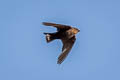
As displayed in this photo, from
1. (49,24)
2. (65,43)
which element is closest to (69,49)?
(65,43)

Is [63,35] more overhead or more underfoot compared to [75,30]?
more underfoot

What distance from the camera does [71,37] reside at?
47.9ft

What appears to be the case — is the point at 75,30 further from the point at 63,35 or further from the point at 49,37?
the point at 49,37

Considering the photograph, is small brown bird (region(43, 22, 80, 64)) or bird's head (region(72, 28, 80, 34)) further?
bird's head (region(72, 28, 80, 34))

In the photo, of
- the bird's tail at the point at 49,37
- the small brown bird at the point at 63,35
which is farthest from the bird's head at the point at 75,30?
the bird's tail at the point at 49,37

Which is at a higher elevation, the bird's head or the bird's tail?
the bird's head

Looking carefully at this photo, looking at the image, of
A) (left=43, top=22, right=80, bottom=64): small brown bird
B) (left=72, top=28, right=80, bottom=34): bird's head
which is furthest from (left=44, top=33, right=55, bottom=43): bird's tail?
(left=72, top=28, right=80, bottom=34): bird's head

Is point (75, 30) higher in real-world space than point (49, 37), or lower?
higher

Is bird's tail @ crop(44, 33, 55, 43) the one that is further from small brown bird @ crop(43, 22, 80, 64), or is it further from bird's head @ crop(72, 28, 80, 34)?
bird's head @ crop(72, 28, 80, 34)

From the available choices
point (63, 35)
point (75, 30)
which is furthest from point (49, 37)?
point (75, 30)

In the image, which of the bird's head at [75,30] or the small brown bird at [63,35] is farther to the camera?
the bird's head at [75,30]

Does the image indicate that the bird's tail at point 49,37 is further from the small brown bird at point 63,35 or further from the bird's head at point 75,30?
the bird's head at point 75,30

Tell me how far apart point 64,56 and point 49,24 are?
180cm

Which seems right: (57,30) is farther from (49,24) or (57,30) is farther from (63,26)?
(49,24)
